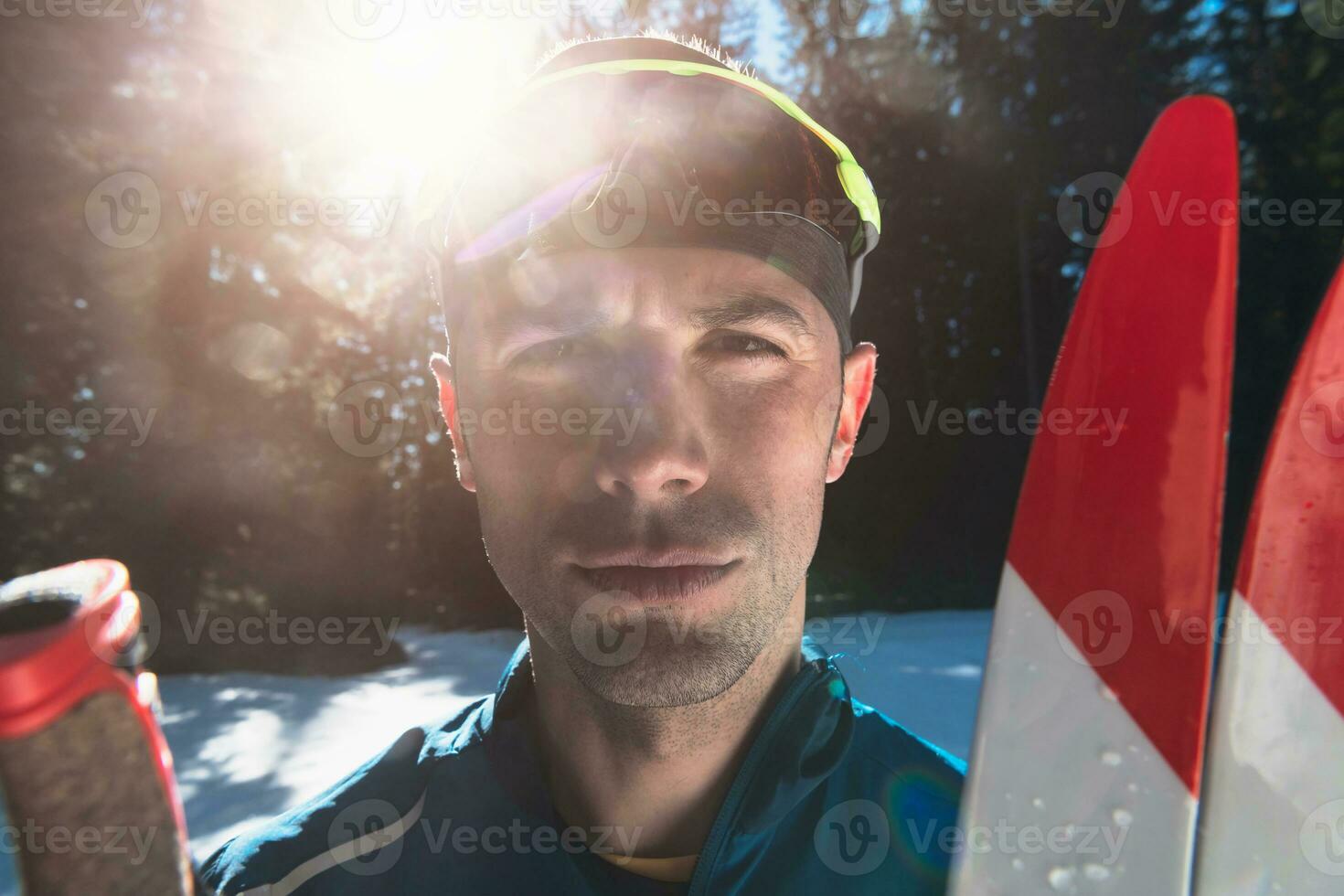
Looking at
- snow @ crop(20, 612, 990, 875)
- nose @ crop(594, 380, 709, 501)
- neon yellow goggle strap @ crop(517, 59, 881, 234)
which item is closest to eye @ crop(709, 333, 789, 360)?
nose @ crop(594, 380, 709, 501)

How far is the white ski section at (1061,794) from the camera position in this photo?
1.37 m

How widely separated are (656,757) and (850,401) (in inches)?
35.4

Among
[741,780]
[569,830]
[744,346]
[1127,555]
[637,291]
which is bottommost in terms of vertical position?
[569,830]

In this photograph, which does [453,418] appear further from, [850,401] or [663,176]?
[850,401]

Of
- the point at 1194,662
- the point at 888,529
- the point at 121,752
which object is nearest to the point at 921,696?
the point at 888,529

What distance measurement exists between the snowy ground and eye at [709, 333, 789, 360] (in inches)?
112

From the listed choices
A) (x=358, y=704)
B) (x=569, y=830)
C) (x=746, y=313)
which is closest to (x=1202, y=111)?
(x=746, y=313)

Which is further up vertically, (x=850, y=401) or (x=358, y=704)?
(x=850, y=401)

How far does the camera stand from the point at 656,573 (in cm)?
134

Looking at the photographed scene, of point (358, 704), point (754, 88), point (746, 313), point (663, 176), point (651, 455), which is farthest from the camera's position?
point (358, 704)

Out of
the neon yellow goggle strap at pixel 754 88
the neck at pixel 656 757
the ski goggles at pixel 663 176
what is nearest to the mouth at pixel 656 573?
the neck at pixel 656 757

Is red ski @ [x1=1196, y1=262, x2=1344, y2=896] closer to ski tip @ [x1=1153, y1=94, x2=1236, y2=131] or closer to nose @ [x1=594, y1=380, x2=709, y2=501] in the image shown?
ski tip @ [x1=1153, y1=94, x2=1236, y2=131]

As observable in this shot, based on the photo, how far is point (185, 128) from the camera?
7879 millimetres

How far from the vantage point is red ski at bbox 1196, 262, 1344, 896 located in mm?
1386
